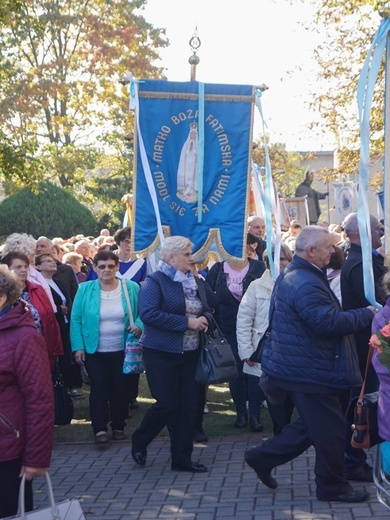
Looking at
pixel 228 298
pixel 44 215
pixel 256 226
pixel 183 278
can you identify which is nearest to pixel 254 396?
pixel 228 298

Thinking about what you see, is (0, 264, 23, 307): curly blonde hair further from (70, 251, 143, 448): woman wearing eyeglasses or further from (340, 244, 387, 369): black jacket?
(70, 251, 143, 448): woman wearing eyeglasses

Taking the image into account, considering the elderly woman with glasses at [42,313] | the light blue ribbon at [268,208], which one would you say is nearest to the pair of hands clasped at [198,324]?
the light blue ribbon at [268,208]

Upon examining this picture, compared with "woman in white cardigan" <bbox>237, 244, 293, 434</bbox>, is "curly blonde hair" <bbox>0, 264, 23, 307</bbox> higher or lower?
higher

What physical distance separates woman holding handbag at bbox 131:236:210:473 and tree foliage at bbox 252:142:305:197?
88.5 ft

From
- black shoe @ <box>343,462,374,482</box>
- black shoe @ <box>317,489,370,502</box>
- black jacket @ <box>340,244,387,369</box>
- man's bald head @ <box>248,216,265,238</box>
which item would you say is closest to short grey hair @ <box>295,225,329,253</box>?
black jacket @ <box>340,244,387,369</box>

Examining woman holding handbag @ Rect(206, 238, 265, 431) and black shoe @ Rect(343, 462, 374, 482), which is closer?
black shoe @ Rect(343, 462, 374, 482)

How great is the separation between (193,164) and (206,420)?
2.65 metres

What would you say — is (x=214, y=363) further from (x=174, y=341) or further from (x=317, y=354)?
(x=317, y=354)

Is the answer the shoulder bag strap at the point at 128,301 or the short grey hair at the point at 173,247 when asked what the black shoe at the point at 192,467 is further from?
the short grey hair at the point at 173,247

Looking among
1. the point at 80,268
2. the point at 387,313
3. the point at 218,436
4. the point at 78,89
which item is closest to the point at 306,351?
the point at 387,313

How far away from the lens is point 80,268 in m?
12.4

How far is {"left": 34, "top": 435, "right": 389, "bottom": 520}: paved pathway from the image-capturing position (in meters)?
6.49

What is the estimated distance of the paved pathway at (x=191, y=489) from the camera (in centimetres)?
649

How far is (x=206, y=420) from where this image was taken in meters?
9.75
